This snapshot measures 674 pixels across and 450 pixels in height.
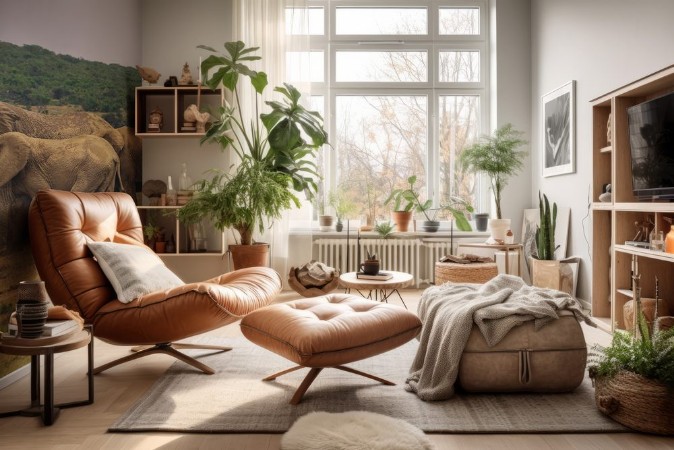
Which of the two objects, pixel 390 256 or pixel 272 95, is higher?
pixel 272 95

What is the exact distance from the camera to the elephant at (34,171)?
2781 millimetres

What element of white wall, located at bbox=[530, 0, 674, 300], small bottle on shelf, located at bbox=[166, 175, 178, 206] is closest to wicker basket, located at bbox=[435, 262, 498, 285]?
white wall, located at bbox=[530, 0, 674, 300]

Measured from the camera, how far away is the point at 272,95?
17.4ft

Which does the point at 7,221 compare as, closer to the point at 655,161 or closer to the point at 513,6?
the point at 655,161

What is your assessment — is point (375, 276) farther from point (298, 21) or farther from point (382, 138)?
point (298, 21)

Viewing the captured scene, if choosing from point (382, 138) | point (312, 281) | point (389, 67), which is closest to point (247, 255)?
point (312, 281)

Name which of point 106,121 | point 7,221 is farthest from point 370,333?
point 106,121

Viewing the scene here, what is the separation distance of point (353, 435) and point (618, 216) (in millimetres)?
2683

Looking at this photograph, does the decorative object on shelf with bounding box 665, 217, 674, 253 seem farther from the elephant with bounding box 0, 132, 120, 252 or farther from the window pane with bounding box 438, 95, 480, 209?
the elephant with bounding box 0, 132, 120, 252

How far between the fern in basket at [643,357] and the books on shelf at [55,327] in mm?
2171

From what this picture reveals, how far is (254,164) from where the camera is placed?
15.2 feet

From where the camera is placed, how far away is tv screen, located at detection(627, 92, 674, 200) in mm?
3023

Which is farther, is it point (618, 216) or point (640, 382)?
point (618, 216)

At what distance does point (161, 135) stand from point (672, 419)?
4371 mm
